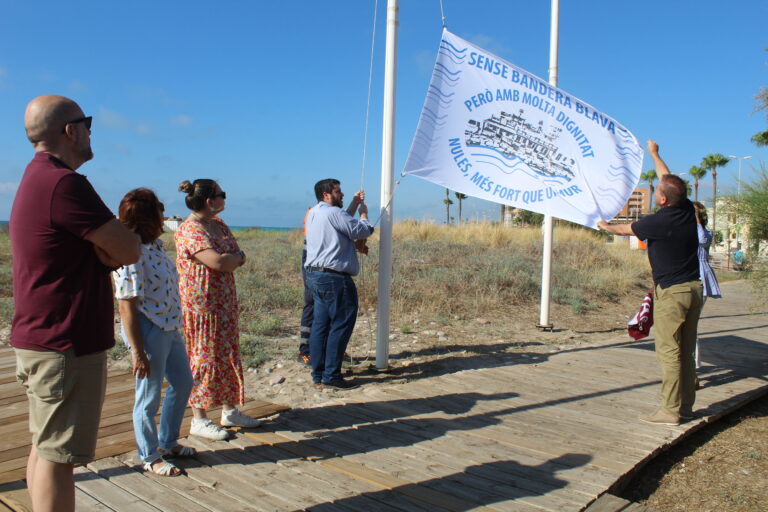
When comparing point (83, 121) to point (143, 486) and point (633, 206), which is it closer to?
point (143, 486)

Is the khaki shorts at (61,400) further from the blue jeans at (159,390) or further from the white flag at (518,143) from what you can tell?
the white flag at (518,143)

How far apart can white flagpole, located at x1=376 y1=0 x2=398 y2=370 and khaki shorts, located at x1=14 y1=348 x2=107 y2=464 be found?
3414 mm

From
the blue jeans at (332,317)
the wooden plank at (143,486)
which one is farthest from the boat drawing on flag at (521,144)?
the wooden plank at (143,486)

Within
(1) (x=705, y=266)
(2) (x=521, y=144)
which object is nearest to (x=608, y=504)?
(2) (x=521, y=144)

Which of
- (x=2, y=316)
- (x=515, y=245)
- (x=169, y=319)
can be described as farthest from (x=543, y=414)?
(x=515, y=245)

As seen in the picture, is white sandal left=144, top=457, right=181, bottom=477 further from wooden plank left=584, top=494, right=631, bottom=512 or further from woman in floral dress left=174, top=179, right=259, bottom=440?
wooden plank left=584, top=494, right=631, bottom=512

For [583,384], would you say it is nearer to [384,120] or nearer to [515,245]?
[384,120]

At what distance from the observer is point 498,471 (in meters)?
3.57

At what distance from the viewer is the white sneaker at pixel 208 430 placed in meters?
3.88

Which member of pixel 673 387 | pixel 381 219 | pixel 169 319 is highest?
pixel 381 219

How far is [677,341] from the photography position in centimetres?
456

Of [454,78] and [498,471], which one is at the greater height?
[454,78]

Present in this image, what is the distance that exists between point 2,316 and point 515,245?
14.3 m

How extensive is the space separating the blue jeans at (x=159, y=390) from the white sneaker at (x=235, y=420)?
1.73ft
